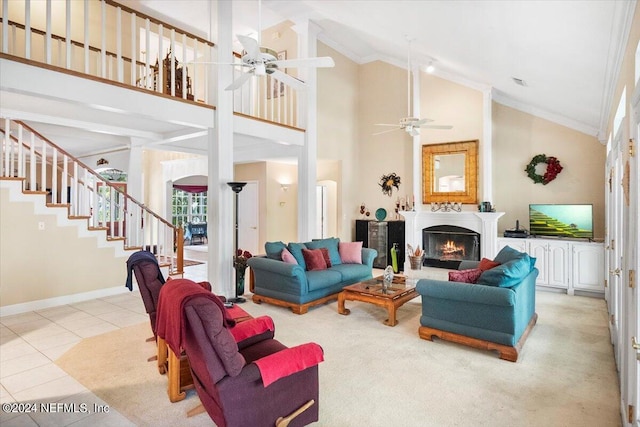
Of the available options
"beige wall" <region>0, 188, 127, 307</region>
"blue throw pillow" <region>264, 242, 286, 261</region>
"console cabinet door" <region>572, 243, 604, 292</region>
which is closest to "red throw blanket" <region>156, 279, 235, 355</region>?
→ "blue throw pillow" <region>264, 242, 286, 261</region>

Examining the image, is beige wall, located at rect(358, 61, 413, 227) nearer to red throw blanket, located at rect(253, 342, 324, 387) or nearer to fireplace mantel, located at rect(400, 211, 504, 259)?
fireplace mantel, located at rect(400, 211, 504, 259)

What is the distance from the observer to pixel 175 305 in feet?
6.34

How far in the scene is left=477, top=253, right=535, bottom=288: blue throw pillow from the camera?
3.40m

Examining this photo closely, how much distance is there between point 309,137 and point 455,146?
2.95 metres

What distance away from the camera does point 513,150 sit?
6.88m

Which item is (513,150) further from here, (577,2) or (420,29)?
(577,2)

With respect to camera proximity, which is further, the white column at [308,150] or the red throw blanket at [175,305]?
the white column at [308,150]

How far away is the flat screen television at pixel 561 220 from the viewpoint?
580cm

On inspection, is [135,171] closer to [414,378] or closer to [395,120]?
[395,120]

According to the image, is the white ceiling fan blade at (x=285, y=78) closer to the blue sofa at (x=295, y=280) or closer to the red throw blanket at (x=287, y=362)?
the blue sofa at (x=295, y=280)

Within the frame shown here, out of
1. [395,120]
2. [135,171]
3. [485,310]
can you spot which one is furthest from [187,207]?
[485,310]

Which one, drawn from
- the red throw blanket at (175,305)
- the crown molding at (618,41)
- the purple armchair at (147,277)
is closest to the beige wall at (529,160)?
the crown molding at (618,41)

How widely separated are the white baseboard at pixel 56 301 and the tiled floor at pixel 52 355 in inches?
4.8

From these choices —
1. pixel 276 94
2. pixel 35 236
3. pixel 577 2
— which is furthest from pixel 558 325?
pixel 35 236
